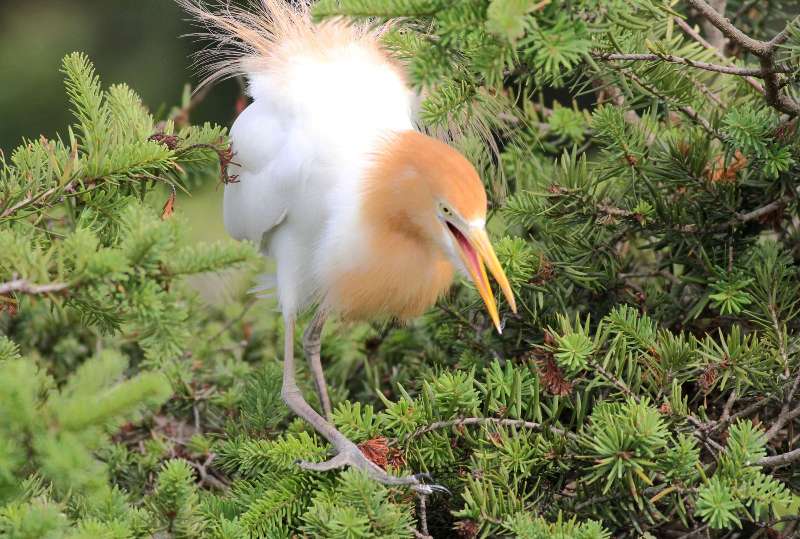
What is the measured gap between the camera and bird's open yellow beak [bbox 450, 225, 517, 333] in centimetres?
178

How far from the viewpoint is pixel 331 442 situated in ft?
6.52

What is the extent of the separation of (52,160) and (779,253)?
4.62 feet

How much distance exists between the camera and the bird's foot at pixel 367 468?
5.50 feet

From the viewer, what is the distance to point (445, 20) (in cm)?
129

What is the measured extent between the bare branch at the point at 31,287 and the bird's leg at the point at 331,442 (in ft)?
2.04

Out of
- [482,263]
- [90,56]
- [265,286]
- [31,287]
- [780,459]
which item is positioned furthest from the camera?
[90,56]

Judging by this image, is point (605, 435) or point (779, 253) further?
point (779, 253)

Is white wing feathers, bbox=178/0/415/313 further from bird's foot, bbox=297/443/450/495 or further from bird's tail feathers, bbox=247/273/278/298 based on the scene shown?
bird's foot, bbox=297/443/450/495

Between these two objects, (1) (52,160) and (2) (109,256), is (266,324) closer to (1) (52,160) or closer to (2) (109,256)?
(1) (52,160)

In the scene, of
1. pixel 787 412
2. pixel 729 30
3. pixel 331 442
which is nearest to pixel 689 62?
pixel 729 30

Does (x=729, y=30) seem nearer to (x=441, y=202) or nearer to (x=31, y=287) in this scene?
(x=441, y=202)

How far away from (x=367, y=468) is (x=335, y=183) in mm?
813

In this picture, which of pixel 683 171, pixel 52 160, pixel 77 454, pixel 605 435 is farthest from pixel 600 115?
pixel 77 454

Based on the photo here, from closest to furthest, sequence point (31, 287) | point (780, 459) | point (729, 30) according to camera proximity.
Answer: point (31, 287) < point (780, 459) < point (729, 30)
